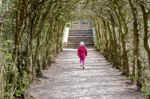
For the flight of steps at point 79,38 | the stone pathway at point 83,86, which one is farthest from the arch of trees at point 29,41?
the flight of steps at point 79,38

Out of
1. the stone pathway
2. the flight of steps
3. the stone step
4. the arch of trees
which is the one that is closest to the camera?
the arch of trees

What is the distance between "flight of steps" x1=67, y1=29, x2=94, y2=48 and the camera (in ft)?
130

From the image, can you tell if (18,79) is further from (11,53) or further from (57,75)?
(57,75)

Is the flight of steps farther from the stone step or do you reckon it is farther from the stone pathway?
the stone pathway

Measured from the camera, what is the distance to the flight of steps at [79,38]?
39641 millimetres

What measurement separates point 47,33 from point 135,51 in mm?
7234

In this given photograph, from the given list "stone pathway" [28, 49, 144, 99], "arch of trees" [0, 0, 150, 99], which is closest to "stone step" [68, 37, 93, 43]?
"stone pathway" [28, 49, 144, 99]

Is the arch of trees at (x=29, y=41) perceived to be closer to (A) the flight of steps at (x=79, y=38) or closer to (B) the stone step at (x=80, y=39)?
(A) the flight of steps at (x=79, y=38)

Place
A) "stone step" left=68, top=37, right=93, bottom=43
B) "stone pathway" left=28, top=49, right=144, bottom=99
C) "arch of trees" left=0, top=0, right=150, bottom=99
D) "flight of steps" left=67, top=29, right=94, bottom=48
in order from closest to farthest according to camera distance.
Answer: "arch of trees" left=0, top=0, right=150, bottom=99 < "stone pathway" left=28, top=49, right=144, bottom=99 < "flight of steps" left=67, top=29, right=94, bottom=48 < "stone step" left=68, top=37, right=93, bottom=43

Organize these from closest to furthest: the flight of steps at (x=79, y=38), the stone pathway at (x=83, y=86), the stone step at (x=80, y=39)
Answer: the stone pathway at (x=83, y=86) < the flight of steps at (x=79, y=38) < the stone step at (x=80, y=39)

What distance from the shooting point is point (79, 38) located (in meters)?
40.5

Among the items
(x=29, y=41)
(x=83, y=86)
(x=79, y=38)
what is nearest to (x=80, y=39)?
(x=79, y=38)

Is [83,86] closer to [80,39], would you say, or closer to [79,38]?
[80,39]

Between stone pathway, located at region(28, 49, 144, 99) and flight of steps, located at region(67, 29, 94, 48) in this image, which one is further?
flight of steps, located at region(67, 29, 94, 48)
